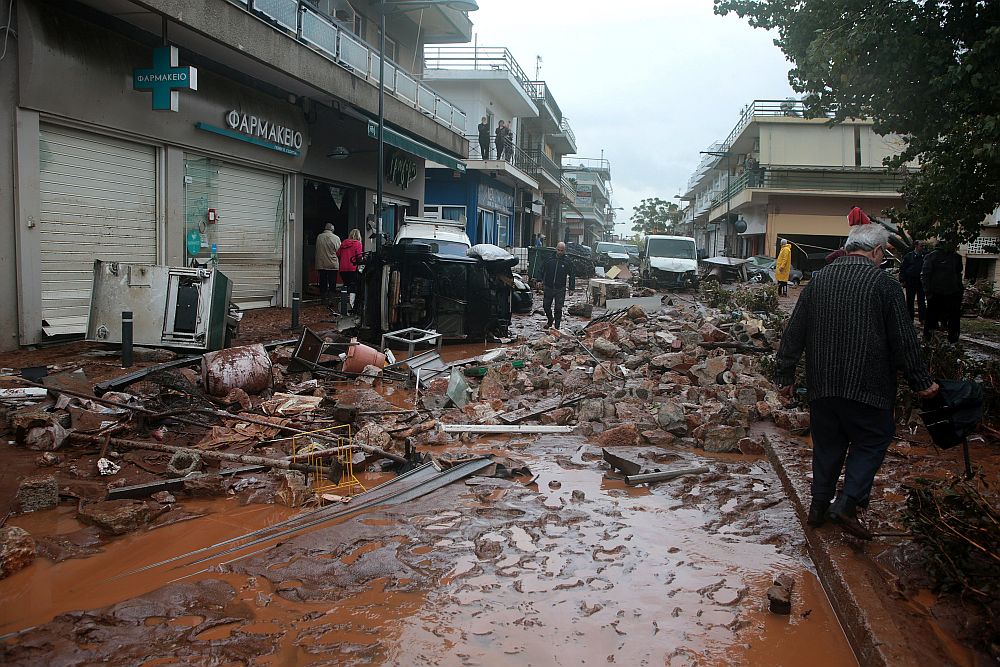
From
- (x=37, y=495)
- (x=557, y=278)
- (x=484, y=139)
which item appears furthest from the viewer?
(x=484, y=139)

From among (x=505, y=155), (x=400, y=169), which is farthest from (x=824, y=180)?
(x=400, y=169)

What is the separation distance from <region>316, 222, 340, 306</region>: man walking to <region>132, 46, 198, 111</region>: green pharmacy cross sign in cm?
565

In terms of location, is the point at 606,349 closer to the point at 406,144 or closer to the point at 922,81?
the point at 922,81

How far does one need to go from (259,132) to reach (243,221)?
5.89 ft

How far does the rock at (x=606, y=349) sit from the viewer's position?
11969 mm

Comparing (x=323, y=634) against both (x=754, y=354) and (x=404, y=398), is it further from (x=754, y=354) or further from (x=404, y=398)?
(x=754, y=354)

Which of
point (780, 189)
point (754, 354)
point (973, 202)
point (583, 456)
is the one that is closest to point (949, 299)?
point (754, 354)

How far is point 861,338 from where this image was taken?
4.16m

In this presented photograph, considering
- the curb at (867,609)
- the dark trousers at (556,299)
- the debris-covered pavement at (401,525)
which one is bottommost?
the debris-covered pavement at (401,525)

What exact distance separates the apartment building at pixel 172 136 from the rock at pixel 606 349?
726 centimetres

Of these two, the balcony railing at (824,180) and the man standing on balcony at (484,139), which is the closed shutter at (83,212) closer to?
the man standing on balcony at (484,139)

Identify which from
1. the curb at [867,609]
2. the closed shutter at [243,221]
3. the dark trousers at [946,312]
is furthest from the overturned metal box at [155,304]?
the dark trousers at [946,312]

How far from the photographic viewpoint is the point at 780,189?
134ft

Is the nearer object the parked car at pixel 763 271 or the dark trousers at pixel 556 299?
the dark trousers at pixel 556 299
